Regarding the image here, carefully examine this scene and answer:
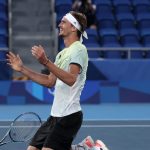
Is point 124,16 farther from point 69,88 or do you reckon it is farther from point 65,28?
point 69,88

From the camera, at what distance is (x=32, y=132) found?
7141 mm

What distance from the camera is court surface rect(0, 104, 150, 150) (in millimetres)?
8461

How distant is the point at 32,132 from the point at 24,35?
9566mm

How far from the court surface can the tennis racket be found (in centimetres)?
89

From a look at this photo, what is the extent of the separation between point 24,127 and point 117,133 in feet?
8.91

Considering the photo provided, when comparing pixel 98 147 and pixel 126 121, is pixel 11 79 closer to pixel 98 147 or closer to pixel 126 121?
pixel 126 121

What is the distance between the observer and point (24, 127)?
7.02 metres

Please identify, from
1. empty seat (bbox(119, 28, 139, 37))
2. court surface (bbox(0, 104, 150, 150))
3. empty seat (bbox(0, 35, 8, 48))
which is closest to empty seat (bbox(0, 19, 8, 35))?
empty seat (bbox(0, 35, 8, 48))

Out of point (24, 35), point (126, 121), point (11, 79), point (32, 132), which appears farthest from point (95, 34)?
point (32, 132)

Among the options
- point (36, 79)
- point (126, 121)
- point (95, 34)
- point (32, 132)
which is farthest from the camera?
point (95, 34)

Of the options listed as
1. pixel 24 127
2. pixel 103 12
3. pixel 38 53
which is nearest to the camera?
pixel 38 53

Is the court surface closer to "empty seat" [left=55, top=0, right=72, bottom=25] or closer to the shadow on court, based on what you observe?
the shadow on court

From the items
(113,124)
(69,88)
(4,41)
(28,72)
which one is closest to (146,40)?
(4,41)

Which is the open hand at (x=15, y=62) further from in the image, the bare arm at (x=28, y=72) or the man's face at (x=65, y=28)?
the man's face at (x=65, y=28)
